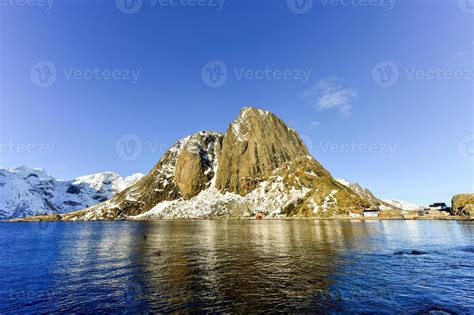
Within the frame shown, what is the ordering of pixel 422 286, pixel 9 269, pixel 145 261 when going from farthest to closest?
pixel 145 261, pixel 9 269, pixel 422 286

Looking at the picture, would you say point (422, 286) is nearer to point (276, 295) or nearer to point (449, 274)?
point (449, 274)

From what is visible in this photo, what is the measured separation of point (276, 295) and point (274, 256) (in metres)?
24.2

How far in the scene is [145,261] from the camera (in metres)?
47.4

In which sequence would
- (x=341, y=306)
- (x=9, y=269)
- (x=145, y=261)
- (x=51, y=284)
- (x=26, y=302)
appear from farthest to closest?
1. (x=145, y=261)
2. (x=9, y=269)
3. (x=51, y=284)
4. (x=26, y=302)
5. (x=341, y=306)

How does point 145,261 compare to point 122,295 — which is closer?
point 122,295

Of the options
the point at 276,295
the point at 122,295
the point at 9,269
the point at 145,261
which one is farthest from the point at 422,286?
the point at 9,269

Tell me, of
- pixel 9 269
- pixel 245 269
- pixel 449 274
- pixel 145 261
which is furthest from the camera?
pixel 145 261

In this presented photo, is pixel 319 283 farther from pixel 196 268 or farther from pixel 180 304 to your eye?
pixel 196 268

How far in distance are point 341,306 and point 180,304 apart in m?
14.2

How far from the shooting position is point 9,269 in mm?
43125

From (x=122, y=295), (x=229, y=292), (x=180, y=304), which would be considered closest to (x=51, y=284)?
(x=122, y=295)

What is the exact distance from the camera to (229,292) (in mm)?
28172

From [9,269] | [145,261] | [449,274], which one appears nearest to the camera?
[449,274]

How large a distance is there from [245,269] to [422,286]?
21461 mm
